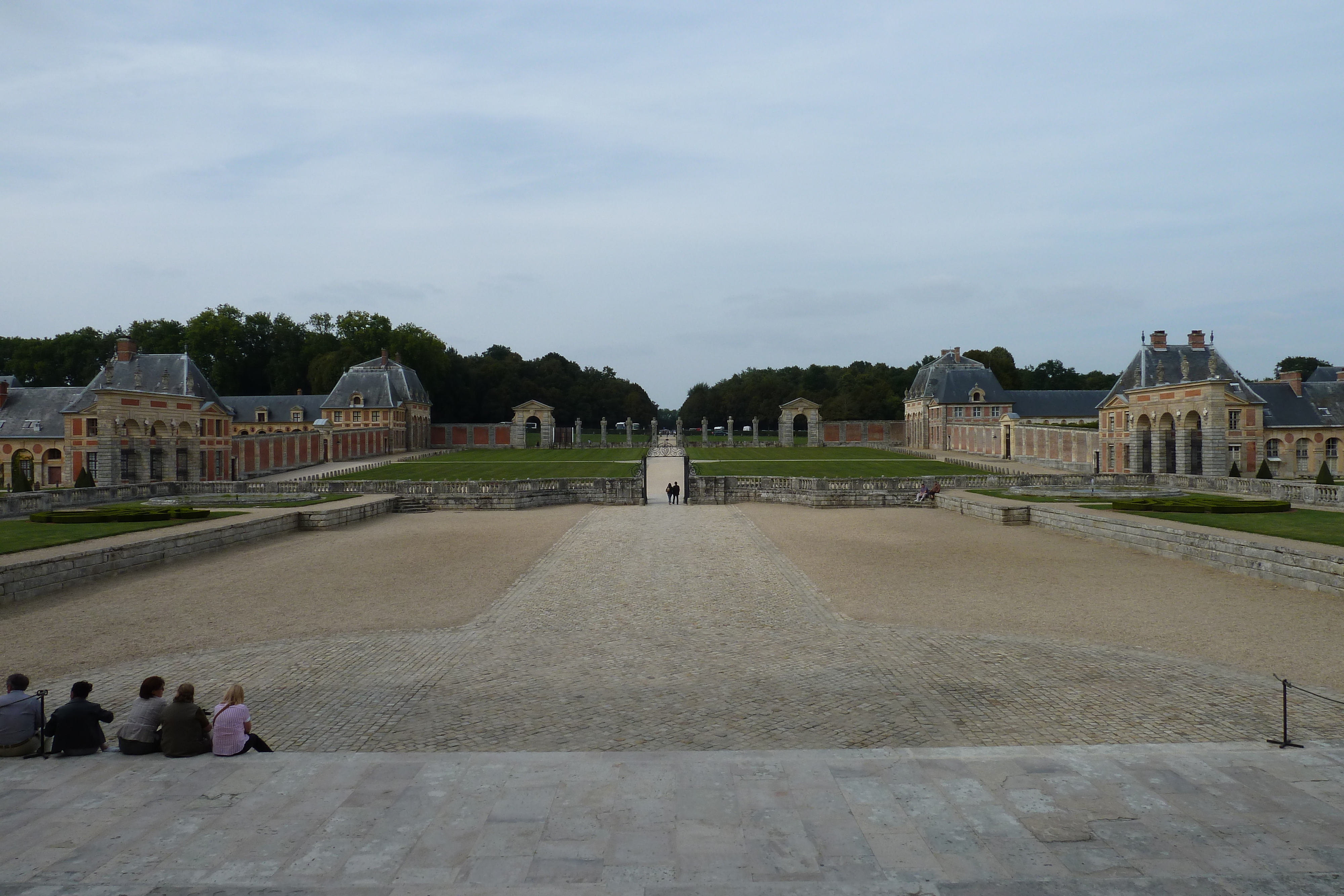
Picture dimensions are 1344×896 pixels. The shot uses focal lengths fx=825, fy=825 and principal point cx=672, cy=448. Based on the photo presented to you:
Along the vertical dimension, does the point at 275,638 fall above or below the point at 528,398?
below

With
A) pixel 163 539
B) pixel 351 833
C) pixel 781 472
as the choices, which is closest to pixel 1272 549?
pixel 351 833

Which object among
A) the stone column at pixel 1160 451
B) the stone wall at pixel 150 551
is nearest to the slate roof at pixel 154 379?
the stone wall at pixel 150 551

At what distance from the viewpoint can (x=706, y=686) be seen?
1088 centimetres

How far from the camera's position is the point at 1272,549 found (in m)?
18.1

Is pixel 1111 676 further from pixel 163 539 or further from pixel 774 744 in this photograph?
pixel 163 539

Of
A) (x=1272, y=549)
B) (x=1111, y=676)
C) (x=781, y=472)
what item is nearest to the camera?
(x=1111, y=676)

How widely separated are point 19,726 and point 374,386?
73.7 metres

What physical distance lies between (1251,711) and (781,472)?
40.2 metres

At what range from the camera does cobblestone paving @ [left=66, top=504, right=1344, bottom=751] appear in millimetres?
9047

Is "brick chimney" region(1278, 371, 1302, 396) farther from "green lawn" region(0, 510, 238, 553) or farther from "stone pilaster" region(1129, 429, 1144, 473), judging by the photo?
"green lawn" region(0, 510, 238, 553)

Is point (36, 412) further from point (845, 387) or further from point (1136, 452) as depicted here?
point (845, 387)

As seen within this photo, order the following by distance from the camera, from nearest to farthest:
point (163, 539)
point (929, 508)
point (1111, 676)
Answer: point (1111, 676) → point (163, 539) → point (929, 508)

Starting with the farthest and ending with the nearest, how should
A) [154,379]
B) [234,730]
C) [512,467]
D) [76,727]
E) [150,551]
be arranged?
[512,467] < [154,379] < [150,551] < [76,727] < [234,730]

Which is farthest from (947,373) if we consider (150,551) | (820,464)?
(150,551)
